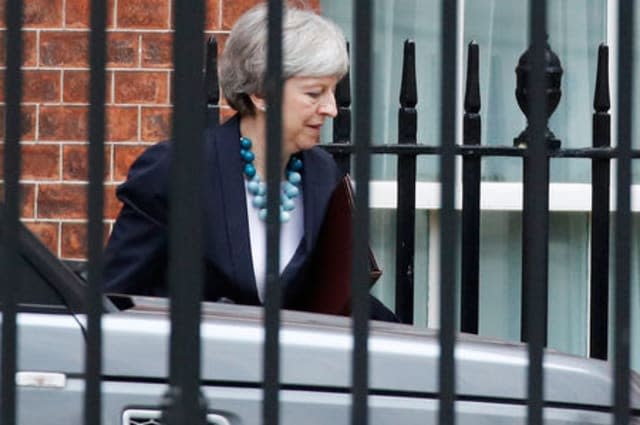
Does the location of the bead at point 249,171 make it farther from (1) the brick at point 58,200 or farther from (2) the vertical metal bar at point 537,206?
(2) the vertical metal bar at point 537,206

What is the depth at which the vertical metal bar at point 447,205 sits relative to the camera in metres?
1.94

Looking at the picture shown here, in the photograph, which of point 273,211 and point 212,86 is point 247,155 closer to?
point 212,86

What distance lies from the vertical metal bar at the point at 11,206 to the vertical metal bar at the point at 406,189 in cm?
373

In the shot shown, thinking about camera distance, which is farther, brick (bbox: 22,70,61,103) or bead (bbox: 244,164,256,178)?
brick (bbox: 22,70,61,103)

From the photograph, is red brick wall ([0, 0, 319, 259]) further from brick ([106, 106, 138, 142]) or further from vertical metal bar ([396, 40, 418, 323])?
vertical metal bar ([396, 40, 418, 323])

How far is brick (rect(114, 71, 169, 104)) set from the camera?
20.8 feet

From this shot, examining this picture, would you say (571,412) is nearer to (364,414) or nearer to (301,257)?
(301,257)

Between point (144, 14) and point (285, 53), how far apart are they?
2041 millimetres

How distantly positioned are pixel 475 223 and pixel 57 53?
1.51 meters

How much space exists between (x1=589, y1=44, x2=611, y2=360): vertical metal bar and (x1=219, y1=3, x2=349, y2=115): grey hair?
1378 mm

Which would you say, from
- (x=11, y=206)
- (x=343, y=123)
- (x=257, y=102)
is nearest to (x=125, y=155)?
(x=343, y=123)

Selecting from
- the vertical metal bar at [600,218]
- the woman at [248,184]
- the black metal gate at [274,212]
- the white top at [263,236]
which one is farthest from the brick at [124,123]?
the black metal gate at [274,212]

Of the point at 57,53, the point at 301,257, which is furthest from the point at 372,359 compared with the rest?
A: the point at 57,53

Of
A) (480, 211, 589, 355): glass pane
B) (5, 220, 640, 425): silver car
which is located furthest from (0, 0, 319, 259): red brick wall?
(5, 220, 640, 425): silver car
